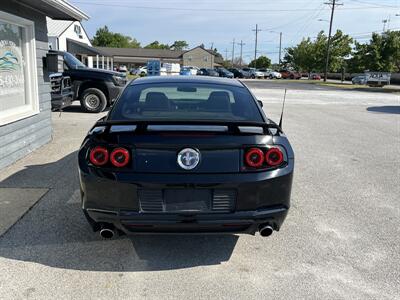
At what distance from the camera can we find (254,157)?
3131 millimetres

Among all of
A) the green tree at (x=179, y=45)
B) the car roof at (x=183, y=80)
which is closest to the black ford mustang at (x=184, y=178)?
the car roof at (x=183, y=80)

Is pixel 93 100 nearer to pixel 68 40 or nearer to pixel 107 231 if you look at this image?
pixel 107 231

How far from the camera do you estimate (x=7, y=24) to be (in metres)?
6.58

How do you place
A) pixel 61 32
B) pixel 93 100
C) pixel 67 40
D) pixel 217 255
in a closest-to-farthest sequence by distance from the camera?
pixel 217 255
pixel 93 100
pixel 61 32
pixel 67 40

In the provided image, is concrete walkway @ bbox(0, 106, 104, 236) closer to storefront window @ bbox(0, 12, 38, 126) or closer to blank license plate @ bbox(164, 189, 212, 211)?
storefront window @ bbox(0, 12, 38, 126)

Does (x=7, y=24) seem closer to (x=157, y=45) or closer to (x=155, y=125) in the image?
(x=155, y=125)

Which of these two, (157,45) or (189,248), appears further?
(157,45)

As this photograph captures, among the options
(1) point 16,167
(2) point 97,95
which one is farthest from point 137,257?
(2) point 97,95

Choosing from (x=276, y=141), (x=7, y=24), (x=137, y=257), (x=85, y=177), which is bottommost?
(x=137, y=257)

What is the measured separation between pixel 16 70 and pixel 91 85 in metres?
5.91

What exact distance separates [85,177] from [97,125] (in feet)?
1.78

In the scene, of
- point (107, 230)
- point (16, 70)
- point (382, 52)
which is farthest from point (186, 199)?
point (382, 52)

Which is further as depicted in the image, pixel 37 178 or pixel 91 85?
pixel 91 85

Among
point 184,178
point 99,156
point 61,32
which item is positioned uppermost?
point 61,32
